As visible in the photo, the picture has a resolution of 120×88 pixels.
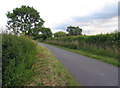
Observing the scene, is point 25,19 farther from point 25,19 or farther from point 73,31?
point 73,31

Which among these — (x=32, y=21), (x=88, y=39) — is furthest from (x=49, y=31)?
(x=88, y=39)

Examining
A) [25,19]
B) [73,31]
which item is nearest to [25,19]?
[25,19]

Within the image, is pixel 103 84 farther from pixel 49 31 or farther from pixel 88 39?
pixel 49 31

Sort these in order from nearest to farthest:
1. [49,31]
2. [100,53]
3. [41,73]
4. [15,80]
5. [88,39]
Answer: [15,80]
[41,73]
[100,53]
[88,39]
[49,31]

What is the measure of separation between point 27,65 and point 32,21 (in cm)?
1525

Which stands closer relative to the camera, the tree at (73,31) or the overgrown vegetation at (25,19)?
the overgrown vegetation at (25,19)

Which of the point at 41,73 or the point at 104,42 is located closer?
the point at 41,73

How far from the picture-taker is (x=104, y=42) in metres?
10.4

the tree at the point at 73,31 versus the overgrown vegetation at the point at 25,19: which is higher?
the tree at the point at 73,31

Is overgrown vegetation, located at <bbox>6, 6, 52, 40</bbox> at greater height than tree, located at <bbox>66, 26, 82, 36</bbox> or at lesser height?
lesser

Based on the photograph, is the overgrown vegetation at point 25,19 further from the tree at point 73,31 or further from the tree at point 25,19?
the tree at point 73,31

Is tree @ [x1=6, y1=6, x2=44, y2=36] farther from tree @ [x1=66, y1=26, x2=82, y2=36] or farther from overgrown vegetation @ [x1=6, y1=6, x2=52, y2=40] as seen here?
tree @ [x1=66, y1=26, x2=82, y2=36]

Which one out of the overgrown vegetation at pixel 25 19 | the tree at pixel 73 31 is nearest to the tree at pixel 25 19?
the overgrown vegetation at pixel 25 19

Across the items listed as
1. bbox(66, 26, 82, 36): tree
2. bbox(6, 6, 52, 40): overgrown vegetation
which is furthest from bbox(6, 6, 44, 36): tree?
bbox(66, 26, 82, 36): tree
